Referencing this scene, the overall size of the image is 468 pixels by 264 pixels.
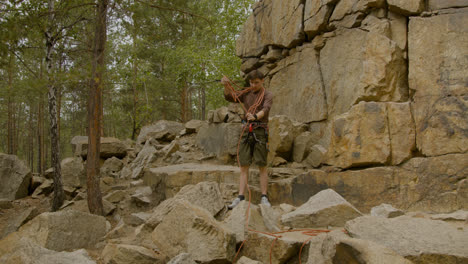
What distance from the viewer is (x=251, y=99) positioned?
5.60 meters

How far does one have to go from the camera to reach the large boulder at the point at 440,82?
5.10 m

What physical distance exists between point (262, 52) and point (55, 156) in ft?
20.5

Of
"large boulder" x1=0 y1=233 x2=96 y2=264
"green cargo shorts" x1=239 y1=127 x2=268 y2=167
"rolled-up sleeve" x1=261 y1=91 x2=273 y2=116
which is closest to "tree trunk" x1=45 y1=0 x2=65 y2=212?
"large boulder" x1=0 y1=233 x2=96 y2=264

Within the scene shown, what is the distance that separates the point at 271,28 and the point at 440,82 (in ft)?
15.7

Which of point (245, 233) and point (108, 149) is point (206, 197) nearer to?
point (245, 233)

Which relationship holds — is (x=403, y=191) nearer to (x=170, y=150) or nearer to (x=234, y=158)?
(x=234, y=158)

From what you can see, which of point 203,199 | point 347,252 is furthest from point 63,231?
point 347,252

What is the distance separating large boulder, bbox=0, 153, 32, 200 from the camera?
34.5 feet

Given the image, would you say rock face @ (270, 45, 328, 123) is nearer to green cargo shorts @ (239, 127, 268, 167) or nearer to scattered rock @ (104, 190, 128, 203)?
green cargo shorts @ (239, 127, 268, 167)

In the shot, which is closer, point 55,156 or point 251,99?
point 251,99

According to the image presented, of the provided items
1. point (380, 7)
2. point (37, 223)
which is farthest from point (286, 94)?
point (37, 223)

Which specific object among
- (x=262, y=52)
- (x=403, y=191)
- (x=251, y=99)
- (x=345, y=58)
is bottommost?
(x=403, y=191)

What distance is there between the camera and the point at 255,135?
5.38 meters

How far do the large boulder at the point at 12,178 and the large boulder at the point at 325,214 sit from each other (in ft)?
31.7
